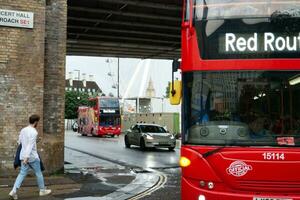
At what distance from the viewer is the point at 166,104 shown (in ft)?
205

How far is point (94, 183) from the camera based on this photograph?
43.2 feet

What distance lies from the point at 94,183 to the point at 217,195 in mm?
6612

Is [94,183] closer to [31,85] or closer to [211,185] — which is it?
[31,85]

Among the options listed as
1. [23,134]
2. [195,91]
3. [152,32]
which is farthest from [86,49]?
[195,91]

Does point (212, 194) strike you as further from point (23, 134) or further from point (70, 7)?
point (70, 7)

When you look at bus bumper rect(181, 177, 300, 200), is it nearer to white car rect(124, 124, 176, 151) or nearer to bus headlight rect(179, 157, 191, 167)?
bus headlight rect(179, 157, 191, 167)

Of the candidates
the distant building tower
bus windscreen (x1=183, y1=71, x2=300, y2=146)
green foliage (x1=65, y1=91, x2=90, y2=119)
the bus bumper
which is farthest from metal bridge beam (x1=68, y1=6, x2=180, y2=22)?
green foliage (x1=65, y1=91, x2=90, y2=119)

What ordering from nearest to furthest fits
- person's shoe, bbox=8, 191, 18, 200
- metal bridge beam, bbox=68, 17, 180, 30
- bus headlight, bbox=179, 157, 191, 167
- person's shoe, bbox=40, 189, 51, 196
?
bus headlight, bbox=179, 157, 191, 167 → person's shoe, bbox=8, 191, 18, 200 → person's shoe, bbox=40, 189, 51, 196 → metal bridge beam, bbox=68, 17, 180, 30

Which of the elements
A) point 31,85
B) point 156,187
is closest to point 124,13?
point 31,85

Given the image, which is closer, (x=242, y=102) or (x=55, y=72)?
(x=242, y=102)

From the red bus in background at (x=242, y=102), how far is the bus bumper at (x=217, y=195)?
0.04 ft

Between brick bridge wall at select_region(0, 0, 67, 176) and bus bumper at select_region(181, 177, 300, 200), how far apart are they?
749 centimetres

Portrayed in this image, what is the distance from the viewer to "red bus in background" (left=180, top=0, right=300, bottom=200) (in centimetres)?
686

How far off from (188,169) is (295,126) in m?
1.56
